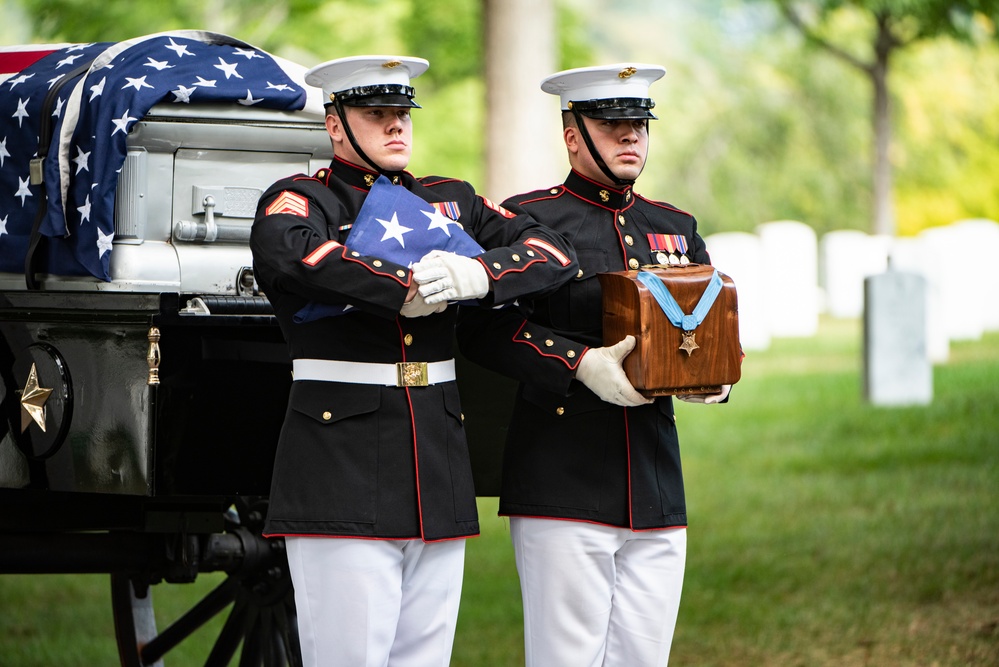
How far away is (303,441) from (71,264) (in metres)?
1.12

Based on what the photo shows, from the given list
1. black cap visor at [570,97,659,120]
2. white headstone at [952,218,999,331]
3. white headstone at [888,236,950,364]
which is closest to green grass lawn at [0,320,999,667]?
white headstone at [888,236,950,364]

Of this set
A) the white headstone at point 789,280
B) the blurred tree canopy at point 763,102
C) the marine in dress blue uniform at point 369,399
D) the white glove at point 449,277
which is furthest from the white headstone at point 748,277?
the white glove at point 449,277

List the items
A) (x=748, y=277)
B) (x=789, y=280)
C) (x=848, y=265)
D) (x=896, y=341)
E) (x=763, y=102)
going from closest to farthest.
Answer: (x=896, y=341) → (x=748, y=277) → (x=789, y=280) → (x=848, y=265) → (x=763, y=102)

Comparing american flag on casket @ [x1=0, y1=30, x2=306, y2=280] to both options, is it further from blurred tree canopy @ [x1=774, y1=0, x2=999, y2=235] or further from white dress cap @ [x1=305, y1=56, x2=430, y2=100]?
blurred tree canopy @ [x1=774, y1=0, x2=999, y2=235]

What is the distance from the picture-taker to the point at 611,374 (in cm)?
343

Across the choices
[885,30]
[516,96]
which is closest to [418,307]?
[516,96]

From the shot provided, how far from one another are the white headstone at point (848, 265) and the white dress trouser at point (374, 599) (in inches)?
584

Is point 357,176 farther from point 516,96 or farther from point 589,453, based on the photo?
point 516,96

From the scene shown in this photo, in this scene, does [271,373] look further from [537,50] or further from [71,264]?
[537,50]

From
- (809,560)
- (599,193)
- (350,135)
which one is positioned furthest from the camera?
(809,560)

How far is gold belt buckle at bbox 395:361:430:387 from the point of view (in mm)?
3340

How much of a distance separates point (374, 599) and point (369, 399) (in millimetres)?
440

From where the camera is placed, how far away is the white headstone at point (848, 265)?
1803 cm

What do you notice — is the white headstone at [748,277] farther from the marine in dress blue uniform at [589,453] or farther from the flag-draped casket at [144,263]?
the marine in dress blue uniform at [589,453]
